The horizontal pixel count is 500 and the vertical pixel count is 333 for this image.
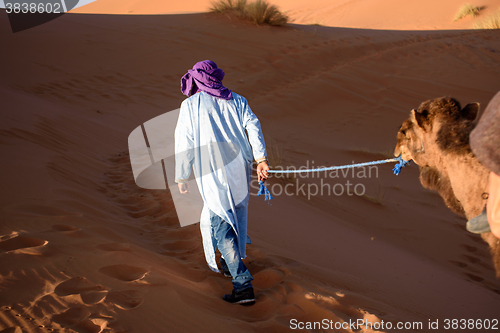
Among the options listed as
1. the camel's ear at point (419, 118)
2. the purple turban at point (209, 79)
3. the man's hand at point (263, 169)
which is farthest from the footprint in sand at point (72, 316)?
the camel's ear at point (419, 118)

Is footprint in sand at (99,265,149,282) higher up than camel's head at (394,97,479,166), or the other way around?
camel's head at (394,97,479,166)

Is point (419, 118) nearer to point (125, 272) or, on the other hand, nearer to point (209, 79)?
point (209, 79)

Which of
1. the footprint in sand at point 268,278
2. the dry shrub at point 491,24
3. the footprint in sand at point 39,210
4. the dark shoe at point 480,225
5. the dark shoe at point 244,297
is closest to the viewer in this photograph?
the dark shoe at point 480,225

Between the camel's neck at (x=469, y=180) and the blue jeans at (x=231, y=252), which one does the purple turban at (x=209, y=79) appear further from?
the camel's neck at (x=469, y=180)

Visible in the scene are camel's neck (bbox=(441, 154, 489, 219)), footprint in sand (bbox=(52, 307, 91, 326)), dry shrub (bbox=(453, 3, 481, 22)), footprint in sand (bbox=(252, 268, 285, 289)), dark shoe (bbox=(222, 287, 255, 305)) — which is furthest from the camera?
dry shrub (bbox=(453, 3, 481, 22))

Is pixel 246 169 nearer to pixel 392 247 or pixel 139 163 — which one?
pixel 392 247

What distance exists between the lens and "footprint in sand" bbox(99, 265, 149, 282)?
2760mm

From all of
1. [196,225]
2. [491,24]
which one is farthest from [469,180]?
[491,24]

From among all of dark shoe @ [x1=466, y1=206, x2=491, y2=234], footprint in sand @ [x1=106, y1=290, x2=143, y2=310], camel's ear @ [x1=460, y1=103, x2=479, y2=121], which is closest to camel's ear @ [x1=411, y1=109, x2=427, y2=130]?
camel's ear @ [x1=460, y1=103, x2=479, y2=121]

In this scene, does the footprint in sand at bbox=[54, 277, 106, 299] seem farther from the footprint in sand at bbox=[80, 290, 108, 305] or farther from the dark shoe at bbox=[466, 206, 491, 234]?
the dark shoe at bbox=[466, 206, 491, 234]

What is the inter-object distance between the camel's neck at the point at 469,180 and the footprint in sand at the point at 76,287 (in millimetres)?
2606

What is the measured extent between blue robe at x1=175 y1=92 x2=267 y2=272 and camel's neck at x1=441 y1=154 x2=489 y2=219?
1.44 m

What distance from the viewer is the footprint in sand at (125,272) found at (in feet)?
9.06

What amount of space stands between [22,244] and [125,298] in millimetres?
1080
